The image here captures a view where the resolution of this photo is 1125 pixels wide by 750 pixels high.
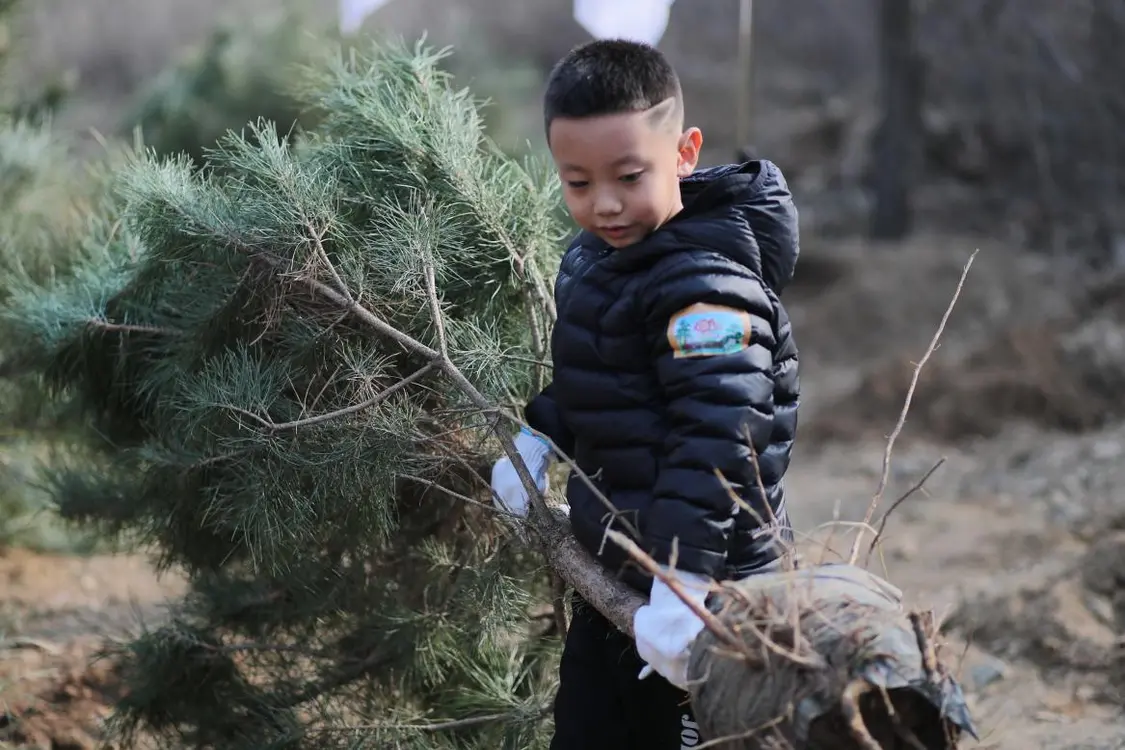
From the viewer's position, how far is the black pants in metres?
2.08

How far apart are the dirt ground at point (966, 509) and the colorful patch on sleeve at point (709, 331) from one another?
0.89ft

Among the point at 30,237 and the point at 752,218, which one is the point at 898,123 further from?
the point at 752,218

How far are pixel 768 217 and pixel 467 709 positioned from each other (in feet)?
4.12

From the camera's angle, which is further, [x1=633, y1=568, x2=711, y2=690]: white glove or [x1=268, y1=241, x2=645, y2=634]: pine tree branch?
[x1=268, y1=241, x2=645, y2=634]: pine tree branch

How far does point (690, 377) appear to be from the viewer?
1769 millimetres

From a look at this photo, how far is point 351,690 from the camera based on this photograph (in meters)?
2.82

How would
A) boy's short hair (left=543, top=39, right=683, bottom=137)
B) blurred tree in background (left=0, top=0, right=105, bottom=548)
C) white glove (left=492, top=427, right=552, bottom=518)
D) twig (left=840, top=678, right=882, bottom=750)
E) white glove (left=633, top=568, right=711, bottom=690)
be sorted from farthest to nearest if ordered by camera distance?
blurred tree in background (left=0, top=0, right=105, bottom=548) → white glove (left=492, top=427, right=552, bottom=518) → boy's short hair (left=543, top=39, right=683, bottom=137) → white glove (left=633, top=568, right=711, bottom=690) → twig (left=840, top=678, right=882, bottom=750)

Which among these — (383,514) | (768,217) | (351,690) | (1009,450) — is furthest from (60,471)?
(1009,450)

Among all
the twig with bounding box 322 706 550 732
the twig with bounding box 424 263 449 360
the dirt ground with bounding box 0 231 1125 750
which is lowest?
the dirt ground with bounding box 0 231 1125 750

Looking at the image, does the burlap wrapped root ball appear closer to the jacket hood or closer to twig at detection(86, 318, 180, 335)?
the jacket hood

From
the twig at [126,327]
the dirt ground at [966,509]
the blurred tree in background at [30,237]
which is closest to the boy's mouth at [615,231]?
the dirt ground at [966,509]

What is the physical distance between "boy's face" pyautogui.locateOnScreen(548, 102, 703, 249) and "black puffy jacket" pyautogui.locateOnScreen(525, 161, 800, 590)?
0.04 m

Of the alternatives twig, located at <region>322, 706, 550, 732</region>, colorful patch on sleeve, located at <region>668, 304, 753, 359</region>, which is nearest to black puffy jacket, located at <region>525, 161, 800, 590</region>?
colorful patch on sleeve, located at <region>668, 304, 753, 359</region>

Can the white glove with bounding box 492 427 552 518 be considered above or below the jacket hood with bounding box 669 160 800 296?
below
